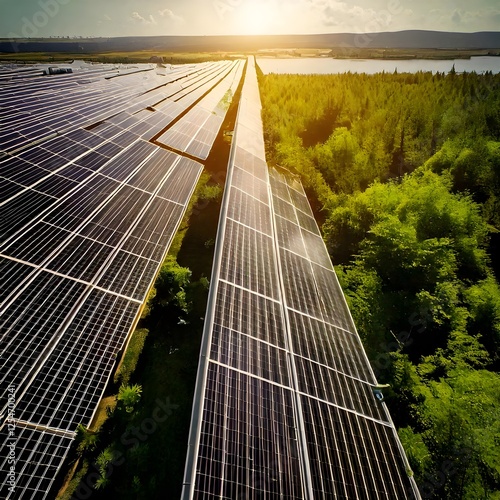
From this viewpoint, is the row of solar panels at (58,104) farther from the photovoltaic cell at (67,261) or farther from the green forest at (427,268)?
the green forest at (427,268)

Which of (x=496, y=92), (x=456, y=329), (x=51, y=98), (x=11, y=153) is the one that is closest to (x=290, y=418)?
(x=456, y=329)

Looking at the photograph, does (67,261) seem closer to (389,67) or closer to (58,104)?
(58,104)

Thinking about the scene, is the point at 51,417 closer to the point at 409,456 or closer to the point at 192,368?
the point at 192,368

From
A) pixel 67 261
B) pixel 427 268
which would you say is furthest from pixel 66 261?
pixel 427 268

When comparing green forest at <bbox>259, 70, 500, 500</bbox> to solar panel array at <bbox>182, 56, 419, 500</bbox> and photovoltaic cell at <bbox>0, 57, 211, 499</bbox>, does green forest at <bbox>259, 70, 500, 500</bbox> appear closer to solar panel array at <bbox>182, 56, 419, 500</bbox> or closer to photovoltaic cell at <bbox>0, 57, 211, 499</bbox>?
solar panel array at <bbox>182, 56, 419, 500</bbox>

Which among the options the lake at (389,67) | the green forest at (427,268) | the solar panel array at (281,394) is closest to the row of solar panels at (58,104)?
the solar panel array at (281,394)
